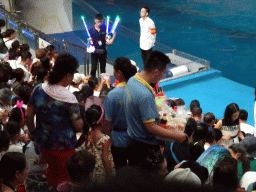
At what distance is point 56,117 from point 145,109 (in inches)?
28.5

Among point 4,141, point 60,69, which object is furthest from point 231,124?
point 4,141

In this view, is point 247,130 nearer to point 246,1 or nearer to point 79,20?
point 79,20

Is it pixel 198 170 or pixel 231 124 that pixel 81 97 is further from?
pixel 231 124

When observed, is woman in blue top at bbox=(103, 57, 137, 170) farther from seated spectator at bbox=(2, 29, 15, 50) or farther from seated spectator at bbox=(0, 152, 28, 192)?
seated spectator at bbox=(2, 29, 15, 50)

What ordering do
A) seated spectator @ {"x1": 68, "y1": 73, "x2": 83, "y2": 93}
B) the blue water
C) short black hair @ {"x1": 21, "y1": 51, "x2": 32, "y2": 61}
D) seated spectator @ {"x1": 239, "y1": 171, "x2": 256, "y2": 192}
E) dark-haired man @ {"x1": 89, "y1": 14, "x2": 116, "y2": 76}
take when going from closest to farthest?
1. seated spectator @ {"x1": 239, "y1": 171, "x2": 256, "y2": 192}
2. seated spectator @ {"x1": 68, "y1": 73, "x2": 83, "y2": 93}
3. short black hair @ {"x1": 21, "y1": 51, "x2": 32, "y2": 61}
4. dark-haired man @ {"x1": 89, "y1": 14, "x2": 116, "y2": 76}
5. the blue water

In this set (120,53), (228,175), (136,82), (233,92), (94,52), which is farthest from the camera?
(120,53)

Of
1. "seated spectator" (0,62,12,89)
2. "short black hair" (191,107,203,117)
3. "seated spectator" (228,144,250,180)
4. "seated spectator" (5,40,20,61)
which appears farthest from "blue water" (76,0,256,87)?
"seated spectator" (228,144,250,180)

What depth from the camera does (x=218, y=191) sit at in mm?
592

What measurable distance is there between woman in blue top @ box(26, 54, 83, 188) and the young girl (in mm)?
157

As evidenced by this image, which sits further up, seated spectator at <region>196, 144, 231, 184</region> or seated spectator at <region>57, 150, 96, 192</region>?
seated spectator at <region>57, 150, 96, 192</region>

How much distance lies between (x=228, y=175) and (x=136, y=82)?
101 centimetres

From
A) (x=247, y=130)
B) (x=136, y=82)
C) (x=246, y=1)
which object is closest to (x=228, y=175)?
(x=136, y=82)

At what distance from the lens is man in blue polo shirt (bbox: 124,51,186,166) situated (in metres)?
2.94

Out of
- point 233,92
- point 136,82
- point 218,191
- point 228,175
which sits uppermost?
point 218,191
